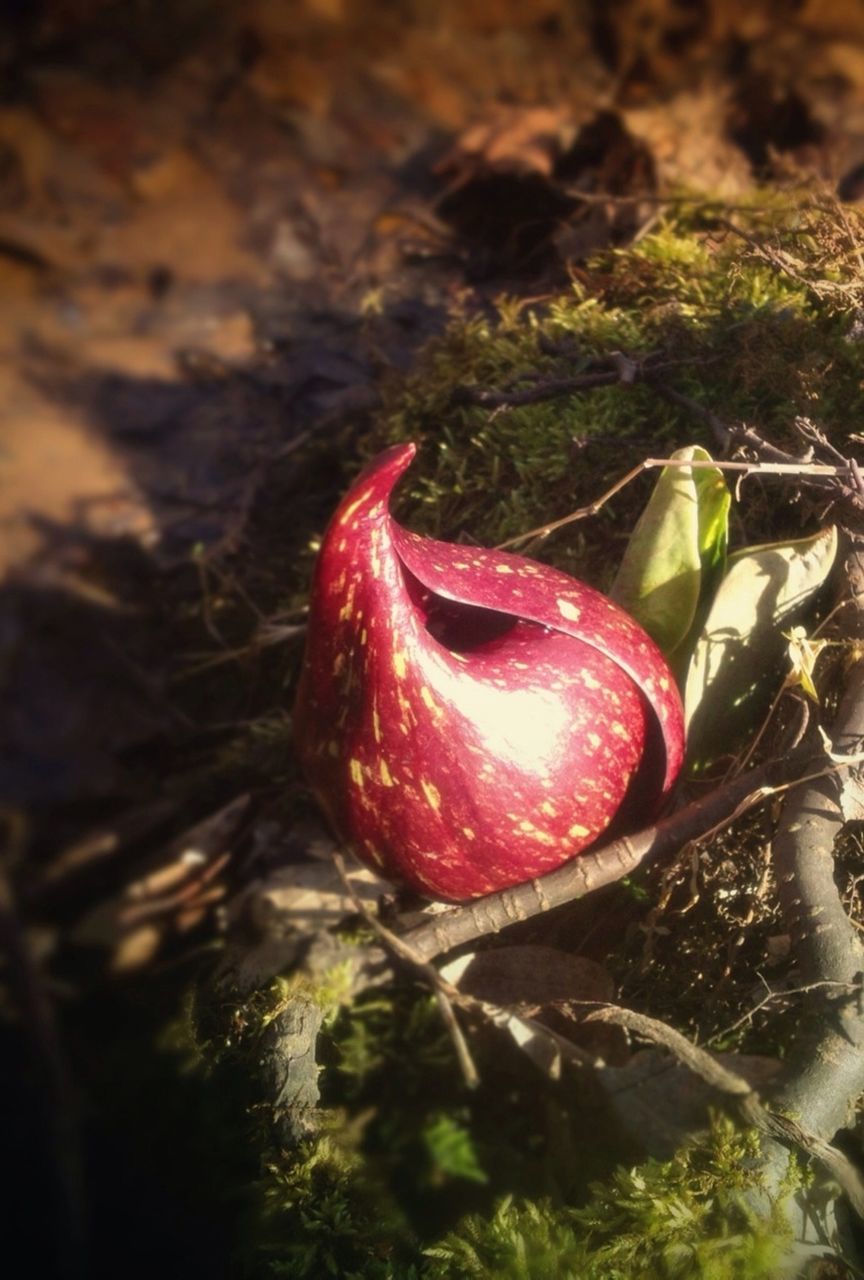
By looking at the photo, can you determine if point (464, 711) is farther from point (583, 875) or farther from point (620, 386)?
point (620, 386)

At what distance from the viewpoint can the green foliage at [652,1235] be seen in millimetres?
783

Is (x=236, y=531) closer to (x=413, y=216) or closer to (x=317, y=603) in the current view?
(x=317, y=603)

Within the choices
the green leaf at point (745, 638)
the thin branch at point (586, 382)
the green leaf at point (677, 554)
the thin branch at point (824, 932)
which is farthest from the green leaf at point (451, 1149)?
the thin branch at point (586, 382)

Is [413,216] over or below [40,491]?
over

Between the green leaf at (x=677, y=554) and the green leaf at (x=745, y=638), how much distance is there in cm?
3

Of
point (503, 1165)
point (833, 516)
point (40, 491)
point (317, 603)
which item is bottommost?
point (503, 1165)

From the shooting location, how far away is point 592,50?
354cm

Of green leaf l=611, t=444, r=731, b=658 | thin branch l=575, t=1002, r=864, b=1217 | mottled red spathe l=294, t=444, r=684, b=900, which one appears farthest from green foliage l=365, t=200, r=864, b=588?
thin branch l=575, t=1002, r=864, b=1217

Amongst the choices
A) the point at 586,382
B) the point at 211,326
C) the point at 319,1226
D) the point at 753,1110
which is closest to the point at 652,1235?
the point at 753,1110

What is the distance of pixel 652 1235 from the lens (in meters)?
0.81

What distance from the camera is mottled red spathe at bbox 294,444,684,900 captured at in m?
0.93

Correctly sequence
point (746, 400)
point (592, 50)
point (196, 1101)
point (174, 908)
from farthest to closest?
point (592, 50), point (746, 400), point (174, 908), point (196, 1101)

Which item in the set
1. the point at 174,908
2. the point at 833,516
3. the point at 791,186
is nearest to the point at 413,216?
the point at 791,186

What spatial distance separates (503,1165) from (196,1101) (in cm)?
70
